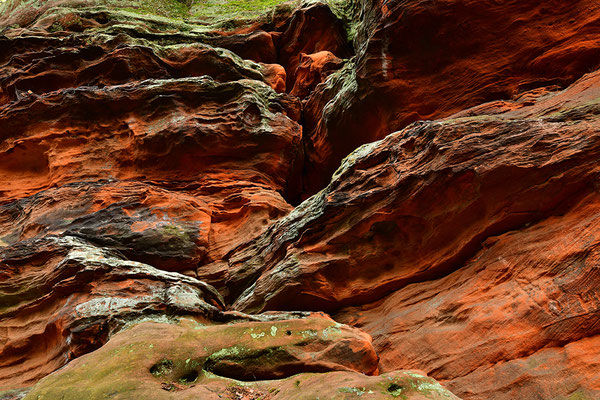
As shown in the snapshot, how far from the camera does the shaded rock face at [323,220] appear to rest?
6.75m

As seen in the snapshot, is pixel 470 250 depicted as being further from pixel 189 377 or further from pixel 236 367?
pixel 189 377

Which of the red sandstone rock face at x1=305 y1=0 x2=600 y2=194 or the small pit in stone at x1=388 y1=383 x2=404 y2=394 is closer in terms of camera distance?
the small pit in stone at x1=388 y1=383 x2=404 y2=394

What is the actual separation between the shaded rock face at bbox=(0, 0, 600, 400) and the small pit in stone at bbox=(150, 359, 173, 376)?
0.03 metres

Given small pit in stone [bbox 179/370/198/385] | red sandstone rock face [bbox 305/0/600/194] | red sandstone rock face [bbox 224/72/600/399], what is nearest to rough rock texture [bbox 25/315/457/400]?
small pit in stone [bbox 179/370/198/385]

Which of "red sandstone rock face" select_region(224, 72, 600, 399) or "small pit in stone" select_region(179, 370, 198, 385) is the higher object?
"red sandstone rock face" select_region(224, 72, 600, 399)

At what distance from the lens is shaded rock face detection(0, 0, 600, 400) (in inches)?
266

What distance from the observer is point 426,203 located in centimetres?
949

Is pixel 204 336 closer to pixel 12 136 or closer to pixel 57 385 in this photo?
pixel 57 385

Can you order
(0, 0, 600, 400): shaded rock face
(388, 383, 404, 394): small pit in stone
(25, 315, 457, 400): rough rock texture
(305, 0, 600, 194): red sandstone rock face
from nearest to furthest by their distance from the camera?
(388, 383, 404, 394): small pit in stone, (25, 315, 457, 400): rough rock texture, (0, 0, 600, 400): shaded rock face, (305, 0, 600, 194): red sandstone rock face

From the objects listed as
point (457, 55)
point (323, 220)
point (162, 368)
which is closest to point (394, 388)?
point (162, 368)

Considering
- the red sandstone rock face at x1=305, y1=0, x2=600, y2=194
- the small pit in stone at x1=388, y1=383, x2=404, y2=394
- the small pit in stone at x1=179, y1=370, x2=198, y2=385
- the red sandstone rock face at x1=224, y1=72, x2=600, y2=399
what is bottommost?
the small pit in stone at x1=179, y1=370, x2=198, y2=385

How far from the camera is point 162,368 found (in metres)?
6.57

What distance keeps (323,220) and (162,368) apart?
537cm

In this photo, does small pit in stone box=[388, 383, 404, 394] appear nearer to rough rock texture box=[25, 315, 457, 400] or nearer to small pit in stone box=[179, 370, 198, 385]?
rough rock texture box=[25, 315, 457, 400]
